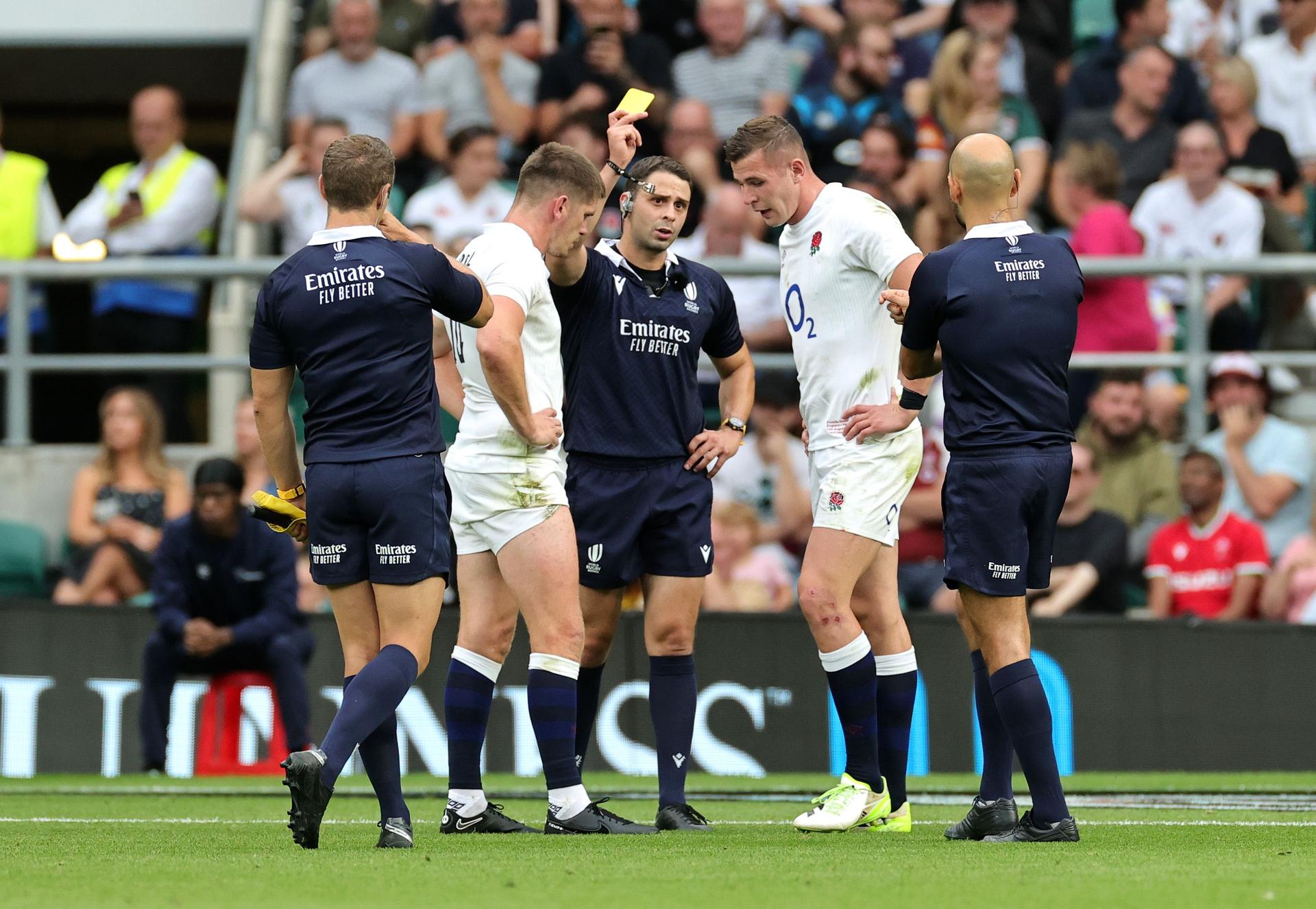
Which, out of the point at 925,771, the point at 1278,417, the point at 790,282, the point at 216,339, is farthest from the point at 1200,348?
the point at 216,339

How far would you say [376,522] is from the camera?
6.54m

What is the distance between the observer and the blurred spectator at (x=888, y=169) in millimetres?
13414

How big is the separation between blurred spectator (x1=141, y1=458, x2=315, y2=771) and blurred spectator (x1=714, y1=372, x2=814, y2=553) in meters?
2.77

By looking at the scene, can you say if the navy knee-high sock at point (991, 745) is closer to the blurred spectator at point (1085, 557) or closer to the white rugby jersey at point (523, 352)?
the white rugby jersey at point (523, 352)

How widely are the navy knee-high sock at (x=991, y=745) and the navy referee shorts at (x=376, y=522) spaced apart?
2003mm

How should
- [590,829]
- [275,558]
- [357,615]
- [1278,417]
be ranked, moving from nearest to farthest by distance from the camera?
[357,615], [590,829], [275,558], [1278,417]

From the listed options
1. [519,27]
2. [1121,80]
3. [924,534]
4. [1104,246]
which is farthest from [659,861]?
[519,27]

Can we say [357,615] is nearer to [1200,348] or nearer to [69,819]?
[69,819]

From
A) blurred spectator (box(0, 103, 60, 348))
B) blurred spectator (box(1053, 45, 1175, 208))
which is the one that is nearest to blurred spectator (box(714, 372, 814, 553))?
blurred spectator (box(1053, 45, 1175, 208))

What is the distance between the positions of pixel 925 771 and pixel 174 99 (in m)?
7.01

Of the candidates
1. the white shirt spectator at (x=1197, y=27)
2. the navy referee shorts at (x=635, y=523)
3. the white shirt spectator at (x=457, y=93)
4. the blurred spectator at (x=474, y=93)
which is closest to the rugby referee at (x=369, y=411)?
the navy referee shorts at (x=635, y=523)

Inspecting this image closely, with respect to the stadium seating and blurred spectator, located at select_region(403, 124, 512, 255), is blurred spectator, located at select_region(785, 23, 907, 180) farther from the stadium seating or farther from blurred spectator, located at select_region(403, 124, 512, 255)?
the stadium seating

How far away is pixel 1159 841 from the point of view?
22.6 feet

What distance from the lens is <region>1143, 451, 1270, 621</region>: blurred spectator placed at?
11547 mm
